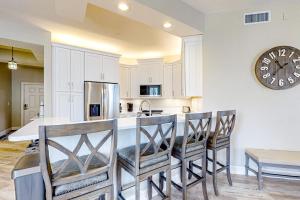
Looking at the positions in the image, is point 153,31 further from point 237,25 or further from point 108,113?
point 108,113

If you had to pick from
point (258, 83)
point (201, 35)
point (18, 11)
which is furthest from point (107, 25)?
point (258, 83)

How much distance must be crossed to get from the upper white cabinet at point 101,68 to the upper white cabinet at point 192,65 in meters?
2.25

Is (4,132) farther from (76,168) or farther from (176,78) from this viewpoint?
(76,168)

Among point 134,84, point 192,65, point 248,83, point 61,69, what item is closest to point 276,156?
point 248,83

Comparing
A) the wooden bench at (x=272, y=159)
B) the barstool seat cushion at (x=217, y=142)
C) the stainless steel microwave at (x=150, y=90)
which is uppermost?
the stainless steel microwave at (x=150, y=90)

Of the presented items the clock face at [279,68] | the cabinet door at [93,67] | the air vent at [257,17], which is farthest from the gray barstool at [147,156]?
the cabinet door at [93,67]

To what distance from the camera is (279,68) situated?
3449mm

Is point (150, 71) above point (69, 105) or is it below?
above

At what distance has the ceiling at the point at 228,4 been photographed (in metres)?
3.41

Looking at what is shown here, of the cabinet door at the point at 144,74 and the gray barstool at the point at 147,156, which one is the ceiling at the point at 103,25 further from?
the gray barstool at the point at 147,156

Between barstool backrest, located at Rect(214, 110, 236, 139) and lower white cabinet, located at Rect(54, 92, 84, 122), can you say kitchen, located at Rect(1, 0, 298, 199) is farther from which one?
barstool backrest, located at Rect(214, 110, 236, 139)

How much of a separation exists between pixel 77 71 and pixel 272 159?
4.13 m

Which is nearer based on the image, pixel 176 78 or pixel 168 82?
pixel 176 78

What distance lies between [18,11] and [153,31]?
2.38 metres
